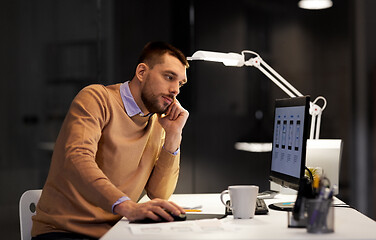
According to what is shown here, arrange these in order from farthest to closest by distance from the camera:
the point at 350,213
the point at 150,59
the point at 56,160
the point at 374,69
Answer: the point at 374,69 → the point at 150,59 → the point at 56,160 → the point at 350,213

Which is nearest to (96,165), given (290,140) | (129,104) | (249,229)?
(129,104)

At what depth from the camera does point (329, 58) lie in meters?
4.14

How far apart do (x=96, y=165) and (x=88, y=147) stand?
0.09m

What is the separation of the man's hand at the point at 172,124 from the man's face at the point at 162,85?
123 millimetres

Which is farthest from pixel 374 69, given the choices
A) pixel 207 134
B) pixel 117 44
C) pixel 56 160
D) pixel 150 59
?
pixel 56 160

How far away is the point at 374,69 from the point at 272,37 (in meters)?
0.87

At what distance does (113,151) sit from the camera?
234 centimetres

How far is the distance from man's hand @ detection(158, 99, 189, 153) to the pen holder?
973mm

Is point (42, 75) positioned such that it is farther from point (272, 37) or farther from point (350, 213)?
point (350, 213)

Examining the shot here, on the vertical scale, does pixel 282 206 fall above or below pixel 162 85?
below

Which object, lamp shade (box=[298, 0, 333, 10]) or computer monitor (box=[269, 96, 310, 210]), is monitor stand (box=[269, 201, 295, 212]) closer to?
computer monitor (box=[269, 96, 310, 210])

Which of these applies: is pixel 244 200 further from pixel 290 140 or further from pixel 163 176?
pixel 163 176

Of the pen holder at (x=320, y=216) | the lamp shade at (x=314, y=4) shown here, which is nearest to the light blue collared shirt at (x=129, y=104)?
the pen holder at (x=320, y=216)

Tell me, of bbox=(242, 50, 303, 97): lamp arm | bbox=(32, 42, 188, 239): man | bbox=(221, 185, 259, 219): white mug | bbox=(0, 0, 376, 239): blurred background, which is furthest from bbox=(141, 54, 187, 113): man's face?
bbox=(0, 0, 376, 239): blurred background
